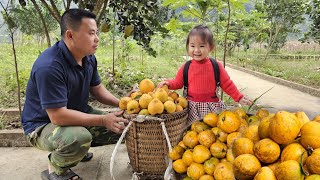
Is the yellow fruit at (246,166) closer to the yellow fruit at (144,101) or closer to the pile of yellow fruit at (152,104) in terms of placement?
the pile of yellow fruit at (152,104)

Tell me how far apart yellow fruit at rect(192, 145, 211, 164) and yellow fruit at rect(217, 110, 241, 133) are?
0.17 meters

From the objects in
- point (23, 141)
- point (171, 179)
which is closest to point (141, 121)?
point (171, 179)

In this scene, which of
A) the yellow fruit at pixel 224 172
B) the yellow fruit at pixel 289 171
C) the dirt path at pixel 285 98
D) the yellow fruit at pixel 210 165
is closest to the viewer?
the yellow fruit at pixel 289 171

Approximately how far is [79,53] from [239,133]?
1.61 metres

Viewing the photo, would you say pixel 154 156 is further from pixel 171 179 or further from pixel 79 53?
pixel 79 53

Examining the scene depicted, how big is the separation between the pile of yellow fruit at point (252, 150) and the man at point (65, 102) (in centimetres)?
92

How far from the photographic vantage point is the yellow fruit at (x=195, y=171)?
5.36 ft

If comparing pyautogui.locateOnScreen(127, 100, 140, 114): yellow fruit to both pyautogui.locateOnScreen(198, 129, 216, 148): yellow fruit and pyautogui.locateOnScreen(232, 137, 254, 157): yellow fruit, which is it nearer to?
pyautogui.locateOnScreen(198, 129, 216, 148): yellow fruit

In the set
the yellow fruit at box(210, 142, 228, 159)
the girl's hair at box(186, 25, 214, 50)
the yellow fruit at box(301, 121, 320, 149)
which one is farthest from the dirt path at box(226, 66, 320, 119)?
the yellow fruit at box(301, 121, 320, 149)

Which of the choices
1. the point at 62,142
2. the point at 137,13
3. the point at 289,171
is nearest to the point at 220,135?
the point at 289,171

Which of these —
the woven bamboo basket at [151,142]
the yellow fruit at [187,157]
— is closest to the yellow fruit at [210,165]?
the yellow fruit at [187,157]

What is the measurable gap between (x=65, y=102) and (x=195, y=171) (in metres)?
1.31

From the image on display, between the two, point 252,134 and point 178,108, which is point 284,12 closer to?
point 178,108

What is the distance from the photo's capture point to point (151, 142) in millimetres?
2643
